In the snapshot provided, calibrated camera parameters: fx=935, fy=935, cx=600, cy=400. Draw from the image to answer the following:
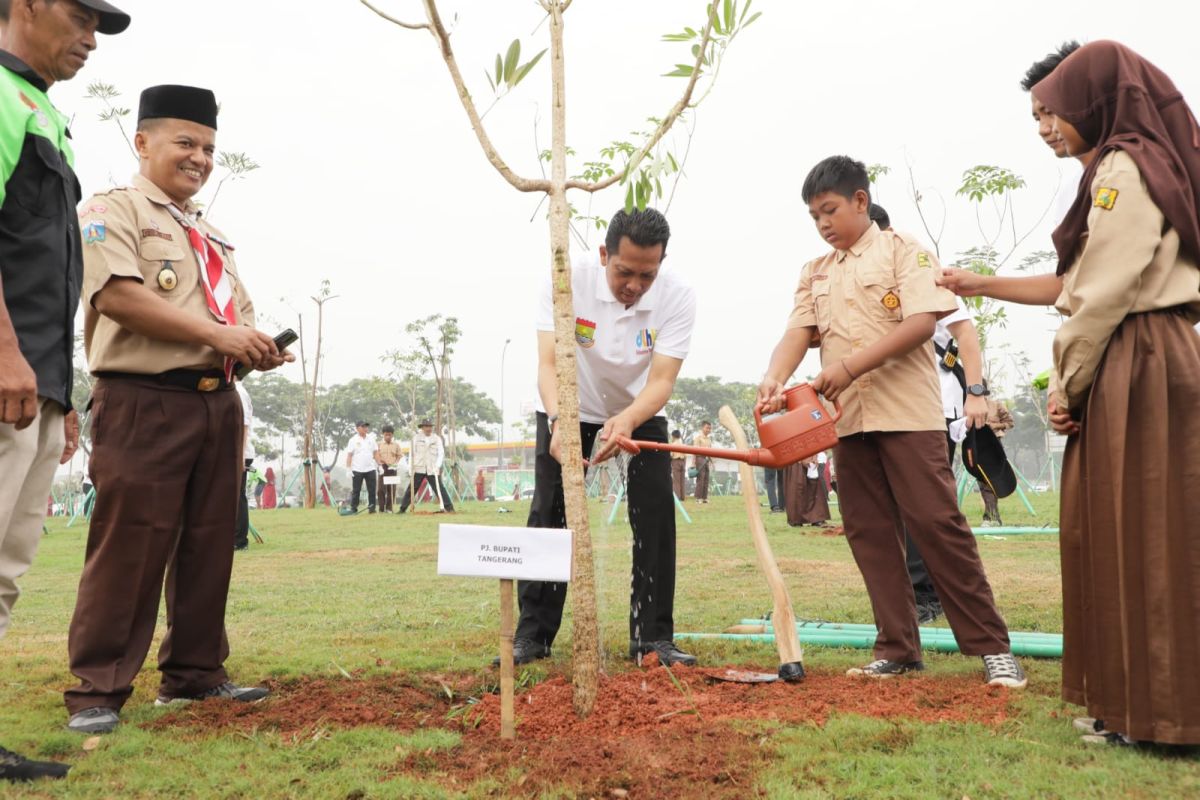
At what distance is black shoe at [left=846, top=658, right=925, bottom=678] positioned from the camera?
384cm

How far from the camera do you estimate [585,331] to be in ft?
14.0

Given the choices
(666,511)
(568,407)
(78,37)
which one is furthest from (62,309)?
(666,511)

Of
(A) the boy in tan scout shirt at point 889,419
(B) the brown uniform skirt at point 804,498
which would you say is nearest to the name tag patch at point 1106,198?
(A) the boy in tan scout shirt at point 889,419

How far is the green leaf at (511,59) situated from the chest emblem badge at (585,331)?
1.26m

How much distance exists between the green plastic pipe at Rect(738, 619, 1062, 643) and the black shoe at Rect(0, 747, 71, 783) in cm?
328

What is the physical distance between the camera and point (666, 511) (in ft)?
14.3

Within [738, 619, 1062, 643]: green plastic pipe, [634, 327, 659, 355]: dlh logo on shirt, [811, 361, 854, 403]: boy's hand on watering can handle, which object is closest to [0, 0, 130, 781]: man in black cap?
[634, 327, 659, 355]: dlh logo on shirt

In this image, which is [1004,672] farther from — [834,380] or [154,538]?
[154,538]

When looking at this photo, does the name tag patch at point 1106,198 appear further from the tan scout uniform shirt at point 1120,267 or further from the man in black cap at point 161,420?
the man in black cap at point 161,420

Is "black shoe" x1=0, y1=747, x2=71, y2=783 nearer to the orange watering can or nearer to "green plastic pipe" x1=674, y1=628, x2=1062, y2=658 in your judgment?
the orange watering can

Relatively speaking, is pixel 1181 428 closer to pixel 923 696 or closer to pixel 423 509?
pixel 923 696

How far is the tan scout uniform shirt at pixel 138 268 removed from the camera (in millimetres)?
3289

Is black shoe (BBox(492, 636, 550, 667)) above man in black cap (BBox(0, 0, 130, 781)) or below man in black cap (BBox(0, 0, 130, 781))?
below

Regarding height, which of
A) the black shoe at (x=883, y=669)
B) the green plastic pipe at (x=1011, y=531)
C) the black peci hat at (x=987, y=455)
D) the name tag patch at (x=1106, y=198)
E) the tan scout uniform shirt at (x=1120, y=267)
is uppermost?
the name tag patch at (x=1106, y=198)
